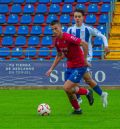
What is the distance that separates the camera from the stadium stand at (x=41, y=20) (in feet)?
85.3

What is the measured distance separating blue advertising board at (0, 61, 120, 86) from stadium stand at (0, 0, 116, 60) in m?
2.50

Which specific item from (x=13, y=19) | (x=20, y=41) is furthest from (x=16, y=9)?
(x=20, y=41)

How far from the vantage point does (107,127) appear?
366 inches

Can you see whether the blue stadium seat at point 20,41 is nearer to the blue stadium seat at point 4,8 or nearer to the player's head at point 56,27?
the blue stadium seat at point 4,8

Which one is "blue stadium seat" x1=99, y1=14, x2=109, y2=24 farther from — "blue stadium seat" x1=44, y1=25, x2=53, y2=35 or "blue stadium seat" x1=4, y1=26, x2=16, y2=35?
"blue stadium seat" x1=4, y1=26, x2=16, y2=35

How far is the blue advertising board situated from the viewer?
21.9m

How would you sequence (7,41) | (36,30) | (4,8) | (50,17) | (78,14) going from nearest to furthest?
(78,14) < (7,41) < (36,30) < (50,17) < (4,8)

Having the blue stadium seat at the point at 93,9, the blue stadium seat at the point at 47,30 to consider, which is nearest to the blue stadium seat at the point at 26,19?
the blue stadium seat at the point at 47,30

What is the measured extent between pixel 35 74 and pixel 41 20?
6.10 m

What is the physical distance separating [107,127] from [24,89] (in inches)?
505

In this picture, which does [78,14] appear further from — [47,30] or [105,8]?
[105,8]

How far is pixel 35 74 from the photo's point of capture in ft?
72.3

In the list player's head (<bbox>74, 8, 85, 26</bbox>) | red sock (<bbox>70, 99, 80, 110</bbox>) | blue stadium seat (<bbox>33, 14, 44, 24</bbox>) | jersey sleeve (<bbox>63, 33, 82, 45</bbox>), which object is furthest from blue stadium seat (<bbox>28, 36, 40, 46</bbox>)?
jersey sleeve (<bbox>63, 33, 82, 45</bbox>)

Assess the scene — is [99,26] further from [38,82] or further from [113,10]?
[38,82]
